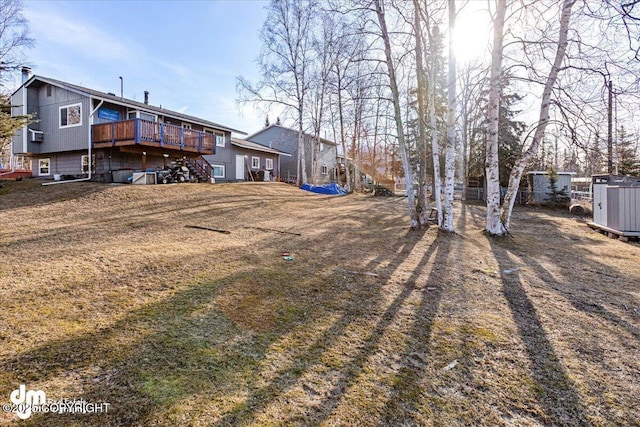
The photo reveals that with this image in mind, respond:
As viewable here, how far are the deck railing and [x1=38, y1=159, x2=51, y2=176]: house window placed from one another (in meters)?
5.56

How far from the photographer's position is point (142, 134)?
549 inches

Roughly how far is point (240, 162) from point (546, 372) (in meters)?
23.6

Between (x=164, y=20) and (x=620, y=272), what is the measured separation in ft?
57.3

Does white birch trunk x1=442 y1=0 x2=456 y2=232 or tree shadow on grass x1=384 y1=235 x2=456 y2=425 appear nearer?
tree shadow on grass x1=384 y1=235 x2=456 y2=425

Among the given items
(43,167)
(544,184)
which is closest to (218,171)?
(43,167)

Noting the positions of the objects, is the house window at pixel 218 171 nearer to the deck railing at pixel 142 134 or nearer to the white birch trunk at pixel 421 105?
the deck railing at pixel 142 134

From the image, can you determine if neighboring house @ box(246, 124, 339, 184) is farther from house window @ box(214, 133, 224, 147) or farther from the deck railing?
the deck railing

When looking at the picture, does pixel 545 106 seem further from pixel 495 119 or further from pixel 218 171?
pixel 218 171

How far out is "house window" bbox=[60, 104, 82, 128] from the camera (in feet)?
51.4

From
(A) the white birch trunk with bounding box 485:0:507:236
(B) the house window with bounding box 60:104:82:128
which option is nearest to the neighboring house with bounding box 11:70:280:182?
(B) the house window with bounding box 60:104:82:128

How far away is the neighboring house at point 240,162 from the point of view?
21859 millimetres

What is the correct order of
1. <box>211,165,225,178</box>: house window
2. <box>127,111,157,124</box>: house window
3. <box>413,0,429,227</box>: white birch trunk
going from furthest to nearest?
<box>211,165,225,178</box>: house window
<box>127,111,157,124</box>: house window
<box>413,0,429,227</box>: white birch trunk

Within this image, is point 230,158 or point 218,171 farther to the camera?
point 230,158

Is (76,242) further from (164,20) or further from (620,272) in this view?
(164,20)
